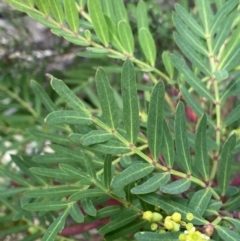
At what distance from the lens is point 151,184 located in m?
0.42

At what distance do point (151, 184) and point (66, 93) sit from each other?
0.11 meters

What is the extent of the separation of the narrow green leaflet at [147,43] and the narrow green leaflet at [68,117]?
21 centimetres

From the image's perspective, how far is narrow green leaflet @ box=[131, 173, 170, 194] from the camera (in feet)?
1.34

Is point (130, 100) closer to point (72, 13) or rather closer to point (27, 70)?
point (72, 13)

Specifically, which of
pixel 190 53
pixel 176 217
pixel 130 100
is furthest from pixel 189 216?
pixel 190 53

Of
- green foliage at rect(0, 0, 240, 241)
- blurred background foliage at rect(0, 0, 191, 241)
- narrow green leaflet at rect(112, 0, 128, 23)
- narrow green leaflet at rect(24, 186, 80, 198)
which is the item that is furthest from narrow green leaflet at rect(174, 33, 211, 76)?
blurred background foliage at rect(0, 0, 191, 241)

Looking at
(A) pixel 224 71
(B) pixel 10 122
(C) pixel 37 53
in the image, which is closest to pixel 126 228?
(A) pixel 224 71

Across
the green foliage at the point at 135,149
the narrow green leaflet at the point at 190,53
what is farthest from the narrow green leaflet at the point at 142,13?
the narrow green leaflet at the point at 190,53

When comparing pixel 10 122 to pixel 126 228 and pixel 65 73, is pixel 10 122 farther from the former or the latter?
pixel 126 228

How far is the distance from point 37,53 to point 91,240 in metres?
0.48

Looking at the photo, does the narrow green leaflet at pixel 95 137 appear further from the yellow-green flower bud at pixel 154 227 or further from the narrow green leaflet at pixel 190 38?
the narrow green leaflet at pixel 190 38

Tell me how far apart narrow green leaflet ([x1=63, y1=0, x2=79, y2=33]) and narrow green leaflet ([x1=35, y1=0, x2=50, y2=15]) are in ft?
0.06

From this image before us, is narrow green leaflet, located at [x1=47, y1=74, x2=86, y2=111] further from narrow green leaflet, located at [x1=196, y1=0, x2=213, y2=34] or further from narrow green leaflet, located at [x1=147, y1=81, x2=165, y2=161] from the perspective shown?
narrow green leaflet, located at [x1=196, y1=0, x2=213, y2=34]

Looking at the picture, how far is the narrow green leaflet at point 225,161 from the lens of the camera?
433mm
